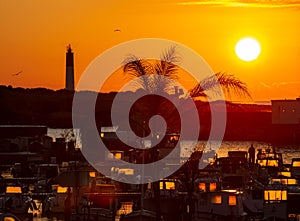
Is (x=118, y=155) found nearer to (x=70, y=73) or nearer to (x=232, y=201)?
(x=232, y=201)

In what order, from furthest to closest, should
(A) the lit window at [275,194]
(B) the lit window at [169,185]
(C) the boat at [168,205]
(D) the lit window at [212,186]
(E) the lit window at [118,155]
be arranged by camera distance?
1. (E) the lit window at [118,155]
2. (D) the lit window at [212,186]
3. (B) the lit window at [169,185]
4. (A) the lit window at [275,194]
5. (C) the boat at [168,205]

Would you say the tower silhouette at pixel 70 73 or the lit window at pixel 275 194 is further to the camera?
the tower silhouette at pixel 70 73

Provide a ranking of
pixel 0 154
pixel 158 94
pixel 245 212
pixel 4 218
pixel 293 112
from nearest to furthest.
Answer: pixel 4 218, pixel 158 94, pixel 245 212, pixel 0 154, pixel 293 112

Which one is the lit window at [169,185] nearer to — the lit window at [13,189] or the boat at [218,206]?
the boat at [218,206]

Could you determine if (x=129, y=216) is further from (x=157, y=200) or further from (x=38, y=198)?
(x=38, y=198)

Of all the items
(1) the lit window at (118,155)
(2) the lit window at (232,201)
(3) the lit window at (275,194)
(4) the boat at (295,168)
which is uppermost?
(1) the lit window at (118,155)

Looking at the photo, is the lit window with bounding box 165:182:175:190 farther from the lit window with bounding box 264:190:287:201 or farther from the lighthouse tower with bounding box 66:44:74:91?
the lighthouse tower with bounding box 66:44:74:91

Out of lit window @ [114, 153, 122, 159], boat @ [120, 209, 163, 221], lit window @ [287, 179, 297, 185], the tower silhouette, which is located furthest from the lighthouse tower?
boat @ [120, 209, 163, 221]

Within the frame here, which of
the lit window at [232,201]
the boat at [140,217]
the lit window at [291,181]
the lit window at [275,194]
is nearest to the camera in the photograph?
the boat at [140,217]

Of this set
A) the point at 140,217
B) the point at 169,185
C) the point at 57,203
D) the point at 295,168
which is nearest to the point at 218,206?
the point at 169,185

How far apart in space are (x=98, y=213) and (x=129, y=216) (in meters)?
4.85

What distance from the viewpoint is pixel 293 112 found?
6742 inches

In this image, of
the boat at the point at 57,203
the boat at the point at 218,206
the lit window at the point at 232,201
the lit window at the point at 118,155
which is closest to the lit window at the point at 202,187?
the boat at the point at 218,206

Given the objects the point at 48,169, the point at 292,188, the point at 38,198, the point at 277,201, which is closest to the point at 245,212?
the point at 277,201
